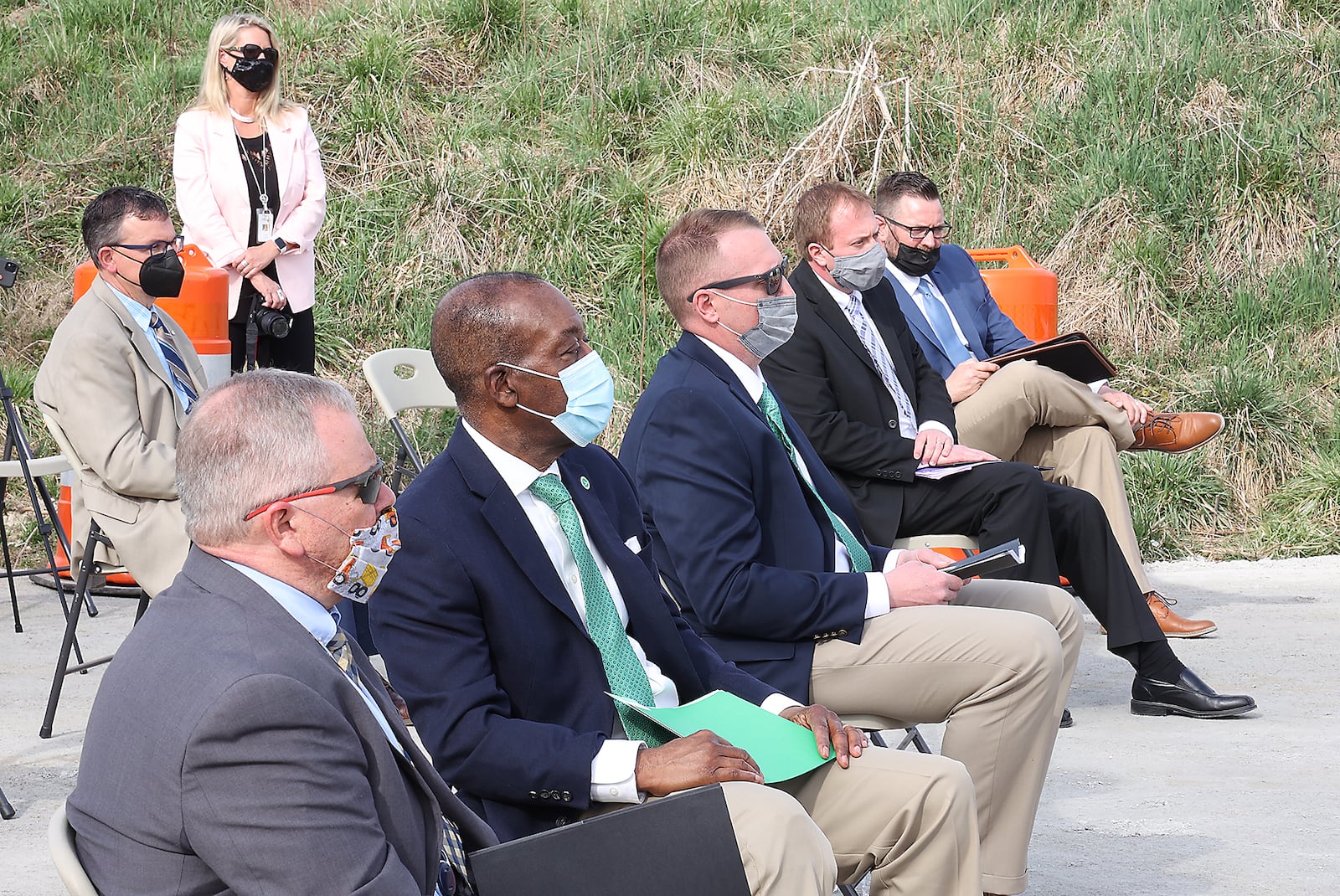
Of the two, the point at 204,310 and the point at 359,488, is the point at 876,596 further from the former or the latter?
the point at 204,310

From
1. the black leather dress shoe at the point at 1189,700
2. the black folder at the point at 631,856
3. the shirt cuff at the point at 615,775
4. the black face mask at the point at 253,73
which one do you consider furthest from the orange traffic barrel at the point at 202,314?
the black folder at the point at 631,856

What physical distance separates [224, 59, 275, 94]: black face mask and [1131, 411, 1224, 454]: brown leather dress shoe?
4.26 m

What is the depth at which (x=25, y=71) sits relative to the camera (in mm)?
10695

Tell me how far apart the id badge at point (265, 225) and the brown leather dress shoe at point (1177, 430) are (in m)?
4.10

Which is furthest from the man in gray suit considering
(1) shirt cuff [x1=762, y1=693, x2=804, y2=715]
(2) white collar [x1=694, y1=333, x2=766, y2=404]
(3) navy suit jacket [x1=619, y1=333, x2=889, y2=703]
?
(2) white collar [x1=694, y1=333, x2=766, y2=404]

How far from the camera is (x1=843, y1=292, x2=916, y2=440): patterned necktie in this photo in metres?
5.07

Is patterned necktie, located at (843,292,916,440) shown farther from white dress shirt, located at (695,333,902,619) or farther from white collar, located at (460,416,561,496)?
white collar, located at (460,416,561,496)

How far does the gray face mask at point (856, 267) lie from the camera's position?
5203mm

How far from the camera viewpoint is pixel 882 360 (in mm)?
5152

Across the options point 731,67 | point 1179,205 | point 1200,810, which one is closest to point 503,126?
point 731,67

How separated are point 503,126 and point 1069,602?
7.22 meters

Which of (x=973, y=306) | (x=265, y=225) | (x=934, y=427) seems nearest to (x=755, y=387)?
(x=934, y=427)

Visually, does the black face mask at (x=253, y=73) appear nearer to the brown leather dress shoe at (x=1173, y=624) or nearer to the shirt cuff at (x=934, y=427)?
the shirt cuff at (x=934, y=427)

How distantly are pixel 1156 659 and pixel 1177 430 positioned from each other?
60.2 inches
